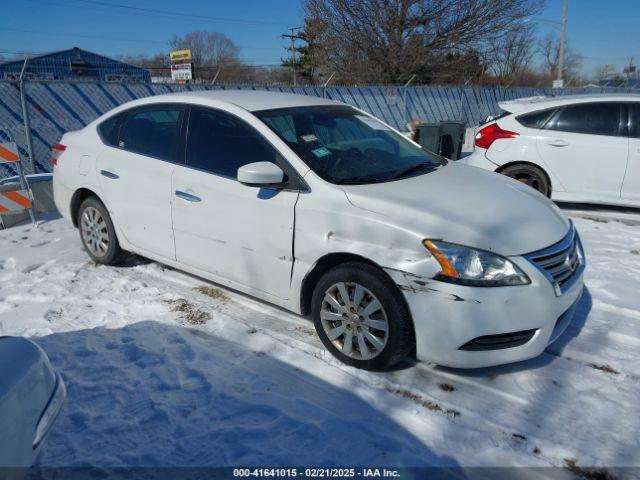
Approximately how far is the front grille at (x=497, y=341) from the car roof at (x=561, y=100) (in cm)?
511

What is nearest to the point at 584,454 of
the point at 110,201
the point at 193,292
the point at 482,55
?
the point at 193,292

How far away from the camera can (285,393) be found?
2924 mm

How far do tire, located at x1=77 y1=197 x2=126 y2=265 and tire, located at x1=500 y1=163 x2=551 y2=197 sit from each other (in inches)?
207

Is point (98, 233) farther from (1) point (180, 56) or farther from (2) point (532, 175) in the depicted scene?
(1) point (180, 56)

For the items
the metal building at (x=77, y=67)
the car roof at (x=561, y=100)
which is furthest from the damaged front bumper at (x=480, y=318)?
the metal building at (x=77, y=67)

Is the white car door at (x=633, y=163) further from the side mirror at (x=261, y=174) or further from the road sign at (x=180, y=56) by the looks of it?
the road sign at (x=180, y=56)

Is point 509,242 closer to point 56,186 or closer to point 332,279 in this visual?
point 332,279

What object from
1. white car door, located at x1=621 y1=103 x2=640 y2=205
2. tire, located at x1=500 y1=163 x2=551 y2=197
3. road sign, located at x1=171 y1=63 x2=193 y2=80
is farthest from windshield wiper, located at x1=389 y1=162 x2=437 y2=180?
road sign, located at x1=171 y1=63 x2=193 y2=80

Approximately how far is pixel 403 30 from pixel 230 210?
25596mm

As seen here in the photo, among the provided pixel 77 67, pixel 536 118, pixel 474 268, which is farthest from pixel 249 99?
pixel 77 67

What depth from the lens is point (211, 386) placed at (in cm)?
298

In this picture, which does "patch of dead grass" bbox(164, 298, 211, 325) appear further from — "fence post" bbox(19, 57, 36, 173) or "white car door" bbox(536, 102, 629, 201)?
"fence post" bbox(19, 57, 36, 173)

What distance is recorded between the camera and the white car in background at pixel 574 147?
6371mm

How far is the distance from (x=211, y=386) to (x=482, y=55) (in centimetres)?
2911
